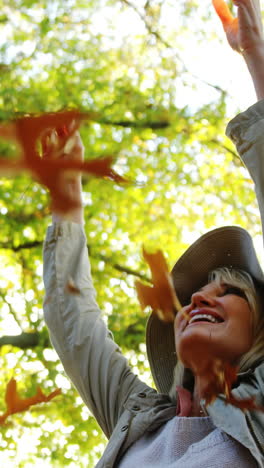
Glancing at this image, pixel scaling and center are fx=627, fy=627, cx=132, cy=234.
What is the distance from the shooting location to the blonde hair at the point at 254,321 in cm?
122

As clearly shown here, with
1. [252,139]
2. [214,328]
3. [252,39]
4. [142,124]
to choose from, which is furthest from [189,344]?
[142,124]

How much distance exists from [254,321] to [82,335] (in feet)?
1.24

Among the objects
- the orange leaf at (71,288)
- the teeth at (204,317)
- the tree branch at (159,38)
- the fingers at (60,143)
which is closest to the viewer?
the fingers at (60,143)

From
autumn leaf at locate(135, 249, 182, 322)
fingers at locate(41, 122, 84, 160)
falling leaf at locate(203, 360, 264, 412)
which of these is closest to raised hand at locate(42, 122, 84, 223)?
fingers at locate(41, 122, 84, 160)

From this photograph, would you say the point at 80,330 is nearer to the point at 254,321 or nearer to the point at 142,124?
the point at 254,321

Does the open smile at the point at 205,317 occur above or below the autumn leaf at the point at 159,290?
below

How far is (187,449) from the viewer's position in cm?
112

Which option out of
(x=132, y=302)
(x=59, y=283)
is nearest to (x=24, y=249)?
(x=132, y=302)

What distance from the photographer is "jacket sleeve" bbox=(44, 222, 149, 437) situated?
53.8 inches

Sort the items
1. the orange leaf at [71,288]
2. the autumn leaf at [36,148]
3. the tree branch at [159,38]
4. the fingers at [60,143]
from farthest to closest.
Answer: the tree branch at [159,38], the orange leaf at [71,288], the fingers at [60,143], the autumn leaf at [36,148]

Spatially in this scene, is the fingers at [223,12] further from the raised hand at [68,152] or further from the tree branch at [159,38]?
the tree branch at [159,38]

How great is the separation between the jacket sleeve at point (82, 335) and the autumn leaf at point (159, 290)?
0.52 ft

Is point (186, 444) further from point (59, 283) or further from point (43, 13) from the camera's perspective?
point (43, 13)

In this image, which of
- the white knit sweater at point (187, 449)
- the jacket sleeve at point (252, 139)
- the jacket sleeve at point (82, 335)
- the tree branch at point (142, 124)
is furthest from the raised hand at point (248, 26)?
the tree branch at point (142, 124)
